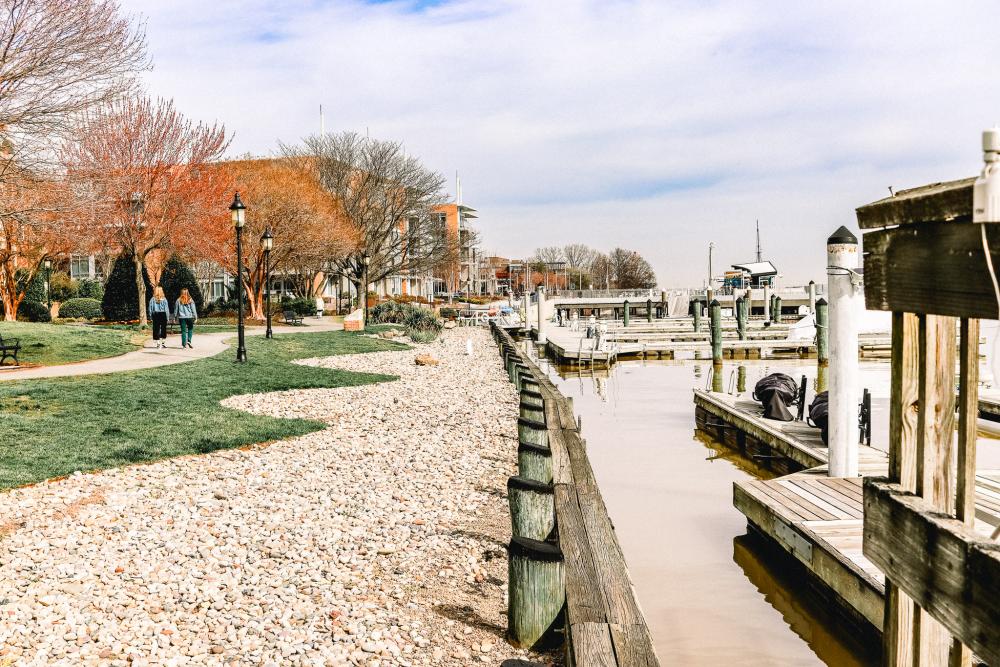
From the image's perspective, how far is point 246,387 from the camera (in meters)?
14.6

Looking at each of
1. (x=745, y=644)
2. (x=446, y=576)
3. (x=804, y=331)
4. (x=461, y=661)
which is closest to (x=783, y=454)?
(x=745, y=644)

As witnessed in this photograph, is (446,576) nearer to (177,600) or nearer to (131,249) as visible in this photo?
(177,600)

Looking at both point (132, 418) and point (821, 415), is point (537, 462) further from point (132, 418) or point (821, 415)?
point (132, 418)

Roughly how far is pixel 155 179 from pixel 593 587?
2857cm

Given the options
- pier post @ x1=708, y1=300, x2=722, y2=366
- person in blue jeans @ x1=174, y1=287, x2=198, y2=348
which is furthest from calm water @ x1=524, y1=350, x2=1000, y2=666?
pier post @ x1=708, y1=300, x2=722, y2=366

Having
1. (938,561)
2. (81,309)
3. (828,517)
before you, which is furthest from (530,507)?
(81,309)

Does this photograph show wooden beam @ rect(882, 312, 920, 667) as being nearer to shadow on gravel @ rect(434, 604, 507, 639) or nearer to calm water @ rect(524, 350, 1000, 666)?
shadow on gravel @ rect(434, 604, 507, 639)

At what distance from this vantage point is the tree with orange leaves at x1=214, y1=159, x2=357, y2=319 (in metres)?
36.3

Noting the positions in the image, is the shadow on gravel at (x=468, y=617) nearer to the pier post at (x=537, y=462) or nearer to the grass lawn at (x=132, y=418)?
the pier post at (x=537, y=462)

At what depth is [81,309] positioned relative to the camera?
36969mm

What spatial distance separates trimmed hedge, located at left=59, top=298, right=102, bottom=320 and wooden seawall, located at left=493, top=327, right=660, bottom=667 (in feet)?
117

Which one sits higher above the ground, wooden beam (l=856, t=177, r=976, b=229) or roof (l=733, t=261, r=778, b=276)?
roof (l=733, t=261, r=778, b=276)

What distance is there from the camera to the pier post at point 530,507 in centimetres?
555

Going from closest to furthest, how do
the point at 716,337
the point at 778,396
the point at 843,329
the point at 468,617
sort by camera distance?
the point at 468,617, the point at 843,329, the point at 778,396, the point at 716,337
